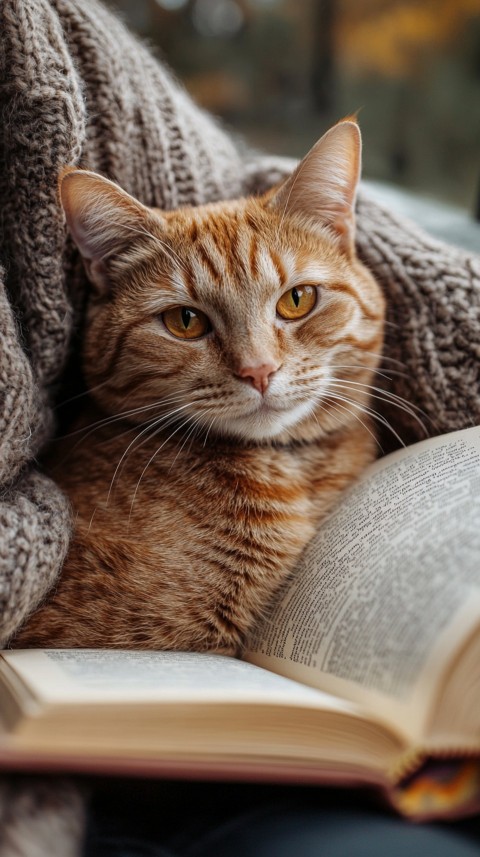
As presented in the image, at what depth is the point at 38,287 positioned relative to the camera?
→ 121cm

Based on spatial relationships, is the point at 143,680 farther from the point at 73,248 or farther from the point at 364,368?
the point at 73,248

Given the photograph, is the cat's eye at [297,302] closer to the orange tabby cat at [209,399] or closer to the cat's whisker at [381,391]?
the orange tabby cat at [209,399]

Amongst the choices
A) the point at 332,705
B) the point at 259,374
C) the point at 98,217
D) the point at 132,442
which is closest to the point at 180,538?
the point at 132,442

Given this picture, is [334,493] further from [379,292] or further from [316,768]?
[316,768]

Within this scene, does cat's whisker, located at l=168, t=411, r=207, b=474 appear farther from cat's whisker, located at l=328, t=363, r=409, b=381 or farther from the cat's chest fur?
cat's whisker, located at l=328, t=363, r=409, b=381

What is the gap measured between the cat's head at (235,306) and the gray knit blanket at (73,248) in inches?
2.9

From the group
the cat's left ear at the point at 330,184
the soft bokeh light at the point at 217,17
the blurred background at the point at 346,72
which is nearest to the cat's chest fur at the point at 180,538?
the cat's left ear at the point at 330,184

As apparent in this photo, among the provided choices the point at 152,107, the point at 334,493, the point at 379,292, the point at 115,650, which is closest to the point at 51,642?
the point at 115,650

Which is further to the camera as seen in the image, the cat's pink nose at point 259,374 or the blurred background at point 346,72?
the blurred background at point 346,72

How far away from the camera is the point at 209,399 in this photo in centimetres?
118

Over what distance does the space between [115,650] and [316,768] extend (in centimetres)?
41

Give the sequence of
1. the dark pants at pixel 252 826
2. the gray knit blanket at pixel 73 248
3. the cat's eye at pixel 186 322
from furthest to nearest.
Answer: the cat's eye at pixel 186 322 < the gray knit blanket at pixel 73 248 < the dark pants at pixel 252 826

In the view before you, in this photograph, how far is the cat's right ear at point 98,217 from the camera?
3.85 ft

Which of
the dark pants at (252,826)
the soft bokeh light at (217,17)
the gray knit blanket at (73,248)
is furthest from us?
the soft bokeh light at (217,17)
